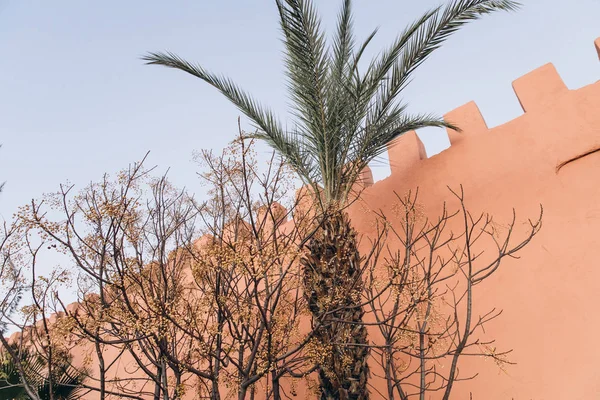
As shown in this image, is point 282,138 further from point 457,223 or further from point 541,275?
point 541,275

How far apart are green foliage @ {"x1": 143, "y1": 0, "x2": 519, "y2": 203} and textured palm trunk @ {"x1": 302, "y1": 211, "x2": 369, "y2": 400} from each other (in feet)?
1.47

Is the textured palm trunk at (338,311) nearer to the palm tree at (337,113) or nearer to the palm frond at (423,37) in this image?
the palm tree at (337,113)

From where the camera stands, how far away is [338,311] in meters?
3.10

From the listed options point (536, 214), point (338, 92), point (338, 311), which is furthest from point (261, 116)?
point (536, 214)

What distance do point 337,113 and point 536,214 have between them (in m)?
2.29

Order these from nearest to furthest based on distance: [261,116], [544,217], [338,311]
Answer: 1. [338,311]
2. [544,217]
3. [261,116]

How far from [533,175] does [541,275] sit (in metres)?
1.07

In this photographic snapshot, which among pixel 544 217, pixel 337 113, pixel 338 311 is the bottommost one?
pixel 338 311

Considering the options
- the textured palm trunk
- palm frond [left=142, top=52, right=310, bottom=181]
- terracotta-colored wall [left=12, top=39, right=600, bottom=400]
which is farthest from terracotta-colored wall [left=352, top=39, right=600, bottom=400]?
palm frond [left=142, top=52, right=310, bottom=181]

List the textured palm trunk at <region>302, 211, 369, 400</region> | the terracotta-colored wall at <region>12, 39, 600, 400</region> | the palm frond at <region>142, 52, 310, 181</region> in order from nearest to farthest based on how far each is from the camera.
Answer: the textured palm trunk at <region>302, 211, 369, 400</region> < the terracotta-colored wall at <region>12, 39, 600, 400</region> < the palm frond at <region>142, 52, 310, 181</region>

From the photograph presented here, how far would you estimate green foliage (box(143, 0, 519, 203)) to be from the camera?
391 cm

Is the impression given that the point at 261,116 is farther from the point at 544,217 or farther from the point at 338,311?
the point at 544,217

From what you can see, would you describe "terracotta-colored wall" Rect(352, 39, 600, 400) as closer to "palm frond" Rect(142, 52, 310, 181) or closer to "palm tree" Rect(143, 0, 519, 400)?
"palm tree" Rect(143, 0, 519, 400)

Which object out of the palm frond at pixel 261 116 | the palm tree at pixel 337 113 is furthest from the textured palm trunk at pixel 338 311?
the palm frond at pixel 261 116
